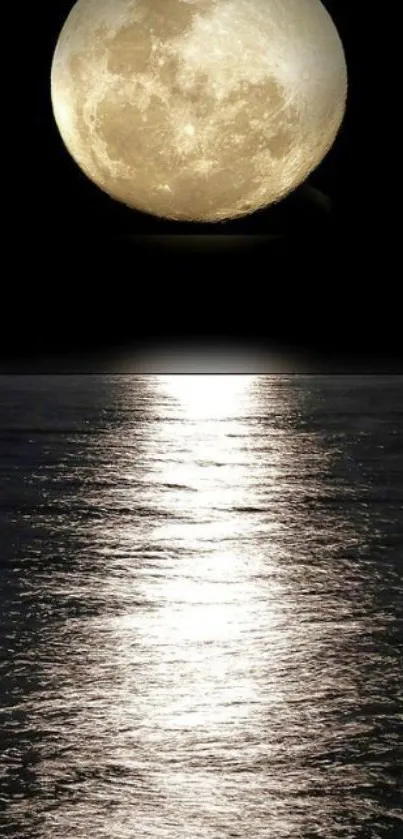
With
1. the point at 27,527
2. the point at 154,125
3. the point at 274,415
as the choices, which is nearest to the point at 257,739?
the point at 27,527

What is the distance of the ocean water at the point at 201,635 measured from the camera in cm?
387

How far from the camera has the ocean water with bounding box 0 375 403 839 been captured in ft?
12.7

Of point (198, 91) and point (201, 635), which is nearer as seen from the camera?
point (201, 635)

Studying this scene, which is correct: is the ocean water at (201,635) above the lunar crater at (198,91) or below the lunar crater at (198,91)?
below

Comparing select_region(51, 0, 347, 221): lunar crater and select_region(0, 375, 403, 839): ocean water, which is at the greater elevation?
select_region(51, 0, 347, 221): lunar crater

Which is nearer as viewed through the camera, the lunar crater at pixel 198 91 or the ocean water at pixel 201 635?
the ocean water at pixel 201 635

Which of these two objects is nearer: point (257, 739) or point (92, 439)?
point (257, 739)

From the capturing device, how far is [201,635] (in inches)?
214

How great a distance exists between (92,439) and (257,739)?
6.16 m

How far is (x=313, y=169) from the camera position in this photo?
24922 millimetres

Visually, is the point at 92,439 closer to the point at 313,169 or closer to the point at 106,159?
the point at 106,159

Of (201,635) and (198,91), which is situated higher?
(198,91)

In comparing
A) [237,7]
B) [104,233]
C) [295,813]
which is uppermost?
[237,7]

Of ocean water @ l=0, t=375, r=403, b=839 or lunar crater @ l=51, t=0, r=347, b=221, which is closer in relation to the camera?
ocean water @ l=0, t=375, r=403, b=839
